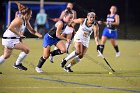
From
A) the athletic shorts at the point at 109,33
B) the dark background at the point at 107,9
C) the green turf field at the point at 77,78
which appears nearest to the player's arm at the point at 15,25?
the green turf field at the point at 77,78

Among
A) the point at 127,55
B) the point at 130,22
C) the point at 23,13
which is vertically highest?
the point at 23,13

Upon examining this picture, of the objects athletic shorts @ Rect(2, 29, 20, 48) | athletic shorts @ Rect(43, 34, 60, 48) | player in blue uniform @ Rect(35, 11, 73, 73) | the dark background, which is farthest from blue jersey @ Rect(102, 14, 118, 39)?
the dark background

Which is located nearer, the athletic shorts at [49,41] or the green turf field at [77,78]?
the green turf field at [77,78]

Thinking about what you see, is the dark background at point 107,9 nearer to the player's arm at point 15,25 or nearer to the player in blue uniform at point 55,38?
the player in blue uniform at point 55,38

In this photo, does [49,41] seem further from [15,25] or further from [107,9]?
[107,9]

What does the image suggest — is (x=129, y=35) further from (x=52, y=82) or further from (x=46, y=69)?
(x=52, y=82)

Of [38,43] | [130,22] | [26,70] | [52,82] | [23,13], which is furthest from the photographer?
[130,22]

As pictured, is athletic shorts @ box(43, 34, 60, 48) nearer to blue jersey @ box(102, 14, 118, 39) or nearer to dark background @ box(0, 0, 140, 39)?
blue jersey @ box(102, 14, 118, 39)

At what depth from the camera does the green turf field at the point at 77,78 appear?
36.3 ft

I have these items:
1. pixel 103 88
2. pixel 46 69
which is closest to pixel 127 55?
pixel 46 69

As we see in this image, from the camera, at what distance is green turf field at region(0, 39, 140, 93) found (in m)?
11.1

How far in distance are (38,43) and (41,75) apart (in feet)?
34.5

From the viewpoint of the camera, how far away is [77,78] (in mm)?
12594

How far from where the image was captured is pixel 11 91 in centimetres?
Answer: 1069
